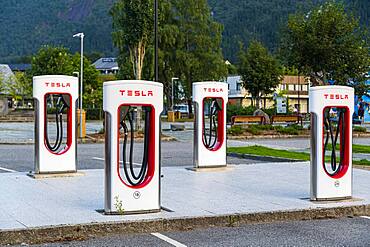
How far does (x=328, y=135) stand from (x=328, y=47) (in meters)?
23.0

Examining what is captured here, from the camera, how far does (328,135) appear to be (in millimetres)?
11398

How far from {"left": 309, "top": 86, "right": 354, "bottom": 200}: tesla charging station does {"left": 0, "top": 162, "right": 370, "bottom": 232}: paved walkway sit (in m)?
0.30

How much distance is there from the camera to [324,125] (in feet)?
37.2

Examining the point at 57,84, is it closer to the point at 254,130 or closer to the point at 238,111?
the point at 254,130

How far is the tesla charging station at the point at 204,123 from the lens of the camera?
15594 mm

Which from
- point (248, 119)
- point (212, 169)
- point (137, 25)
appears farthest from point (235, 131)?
point (212, 169)

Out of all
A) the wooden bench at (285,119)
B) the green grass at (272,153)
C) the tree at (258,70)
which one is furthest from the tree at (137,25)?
the tree at (258,70)

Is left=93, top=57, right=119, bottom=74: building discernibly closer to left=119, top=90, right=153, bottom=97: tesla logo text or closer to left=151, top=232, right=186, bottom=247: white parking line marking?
left=119, top=90, right=153, bottom=97: tesla logo text

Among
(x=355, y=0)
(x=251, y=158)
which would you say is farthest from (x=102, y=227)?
(x=355, y=0)

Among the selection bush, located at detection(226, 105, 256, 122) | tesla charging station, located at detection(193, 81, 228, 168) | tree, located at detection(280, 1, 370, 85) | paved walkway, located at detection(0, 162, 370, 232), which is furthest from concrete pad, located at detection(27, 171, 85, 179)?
bush, located at detection(226, 105, 256, 122)

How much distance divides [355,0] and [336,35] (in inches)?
4554

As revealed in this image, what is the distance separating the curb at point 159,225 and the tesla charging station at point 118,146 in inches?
23.9

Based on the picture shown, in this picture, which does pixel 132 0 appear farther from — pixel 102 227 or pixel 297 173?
pixel 102 227

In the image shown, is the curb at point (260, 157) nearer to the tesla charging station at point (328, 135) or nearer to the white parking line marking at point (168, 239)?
the tesla charging station at point (328, 135)
